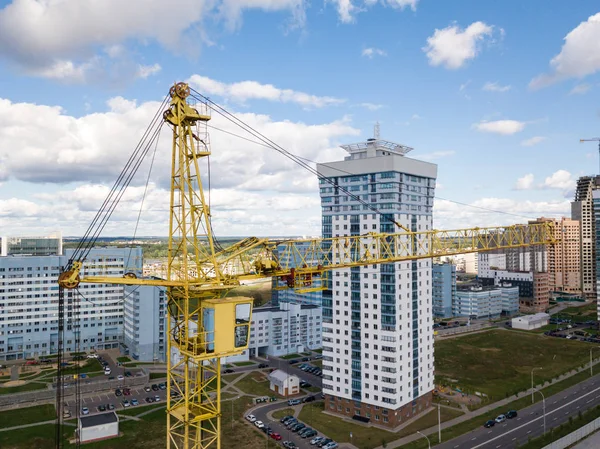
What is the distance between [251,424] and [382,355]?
662 inches

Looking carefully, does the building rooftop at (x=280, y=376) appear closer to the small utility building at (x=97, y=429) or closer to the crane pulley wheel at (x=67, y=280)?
the small utility building at (x=97, y=429)

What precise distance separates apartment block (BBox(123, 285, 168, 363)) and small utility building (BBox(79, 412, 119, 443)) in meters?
29.0

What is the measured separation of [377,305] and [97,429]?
33.1m

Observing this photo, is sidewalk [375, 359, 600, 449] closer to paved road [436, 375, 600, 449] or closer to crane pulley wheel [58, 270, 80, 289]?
paved road [436, 375, 600, 449]

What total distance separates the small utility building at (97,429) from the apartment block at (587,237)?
146 meters

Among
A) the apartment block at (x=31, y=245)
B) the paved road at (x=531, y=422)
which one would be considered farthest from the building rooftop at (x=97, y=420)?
the apartment block at (x=31, y=245)

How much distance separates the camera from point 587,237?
Result: 490 feet


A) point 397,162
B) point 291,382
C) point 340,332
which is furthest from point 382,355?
point 397,162

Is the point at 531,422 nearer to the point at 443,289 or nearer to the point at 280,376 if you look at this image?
the point at 280,376

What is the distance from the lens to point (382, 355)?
50969 mm

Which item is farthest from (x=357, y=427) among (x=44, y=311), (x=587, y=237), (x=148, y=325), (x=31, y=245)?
(x=587, y=237)

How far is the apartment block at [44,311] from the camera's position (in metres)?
81.7

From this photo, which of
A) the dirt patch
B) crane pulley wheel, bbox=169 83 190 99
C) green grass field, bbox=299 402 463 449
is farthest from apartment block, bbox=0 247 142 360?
crane pulley wheel, bbox=169 83 190 99

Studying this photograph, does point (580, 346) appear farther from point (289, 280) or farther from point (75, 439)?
point (75, 439)
